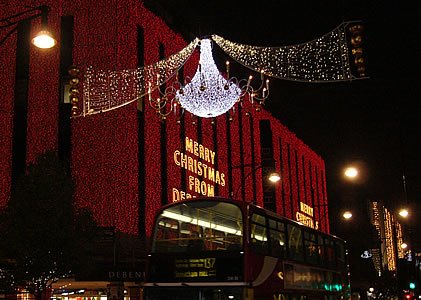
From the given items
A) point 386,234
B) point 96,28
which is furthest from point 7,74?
point 386,234

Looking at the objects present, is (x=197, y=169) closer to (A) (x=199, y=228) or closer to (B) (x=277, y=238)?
(B) (x=277, y=238)

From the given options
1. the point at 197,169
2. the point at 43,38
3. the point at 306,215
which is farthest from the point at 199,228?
the point at 306,215

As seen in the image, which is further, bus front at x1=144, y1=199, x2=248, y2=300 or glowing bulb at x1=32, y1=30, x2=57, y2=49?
bus front at x1=144, y1=199, x2=248, y2=300

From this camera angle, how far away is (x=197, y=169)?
36.2m

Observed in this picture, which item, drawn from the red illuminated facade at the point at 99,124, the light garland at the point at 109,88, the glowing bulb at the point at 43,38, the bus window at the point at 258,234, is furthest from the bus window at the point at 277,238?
the light garland at the point at 109,88

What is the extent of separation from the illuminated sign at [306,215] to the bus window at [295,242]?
130 ft

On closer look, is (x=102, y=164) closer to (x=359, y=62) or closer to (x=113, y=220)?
(x=113, y=220)

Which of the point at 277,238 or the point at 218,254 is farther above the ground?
the point at 277,238

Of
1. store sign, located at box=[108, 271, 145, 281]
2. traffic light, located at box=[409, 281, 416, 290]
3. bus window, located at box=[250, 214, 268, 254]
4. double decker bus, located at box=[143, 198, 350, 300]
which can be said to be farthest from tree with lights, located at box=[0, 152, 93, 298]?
traffic light, located at box=[409, 281, 416, 290]

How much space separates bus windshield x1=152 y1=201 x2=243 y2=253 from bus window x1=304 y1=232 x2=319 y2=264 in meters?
4.23

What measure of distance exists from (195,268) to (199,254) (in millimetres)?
348

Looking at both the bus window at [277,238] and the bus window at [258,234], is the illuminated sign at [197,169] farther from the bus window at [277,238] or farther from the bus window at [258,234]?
the bus window at [258,234]

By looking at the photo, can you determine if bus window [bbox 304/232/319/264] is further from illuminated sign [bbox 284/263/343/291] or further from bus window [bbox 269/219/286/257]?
bus window [bbox 269/219/286/257]

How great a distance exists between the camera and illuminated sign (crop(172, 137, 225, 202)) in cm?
3403
